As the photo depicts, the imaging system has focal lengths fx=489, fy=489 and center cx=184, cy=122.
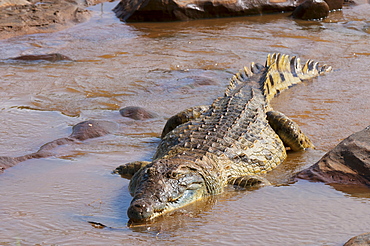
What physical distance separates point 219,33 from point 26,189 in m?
8.21

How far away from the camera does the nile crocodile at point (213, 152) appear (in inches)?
142

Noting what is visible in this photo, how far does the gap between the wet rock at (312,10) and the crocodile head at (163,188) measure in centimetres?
984

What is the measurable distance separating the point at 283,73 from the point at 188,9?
5.67 meters

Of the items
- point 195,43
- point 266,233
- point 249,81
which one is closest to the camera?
point 266,233

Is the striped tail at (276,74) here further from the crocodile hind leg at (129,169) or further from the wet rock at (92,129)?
the crocodile hind leg at (129,169)

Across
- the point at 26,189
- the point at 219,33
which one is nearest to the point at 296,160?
the point at 26,189

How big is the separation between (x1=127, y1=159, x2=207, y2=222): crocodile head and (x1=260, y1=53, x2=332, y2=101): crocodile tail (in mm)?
2833

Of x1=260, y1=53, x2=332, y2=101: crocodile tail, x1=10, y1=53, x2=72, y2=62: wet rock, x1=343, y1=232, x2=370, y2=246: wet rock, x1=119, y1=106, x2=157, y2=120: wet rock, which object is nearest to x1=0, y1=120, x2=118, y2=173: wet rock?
x1=119, y1=106, x2=157, y2=120: wet rock

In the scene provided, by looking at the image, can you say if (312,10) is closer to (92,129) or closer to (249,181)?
(92,129)

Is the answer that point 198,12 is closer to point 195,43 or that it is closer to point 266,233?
point 195,43

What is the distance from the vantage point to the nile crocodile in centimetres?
360

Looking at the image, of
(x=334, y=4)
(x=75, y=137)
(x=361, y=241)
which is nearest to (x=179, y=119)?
(x=75, y=137)

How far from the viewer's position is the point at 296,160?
507 centimetres

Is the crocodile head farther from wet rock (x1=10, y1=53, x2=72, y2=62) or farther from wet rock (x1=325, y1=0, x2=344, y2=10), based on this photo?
wet rock (x1=325, y1=0, x2=344, y2=10)
